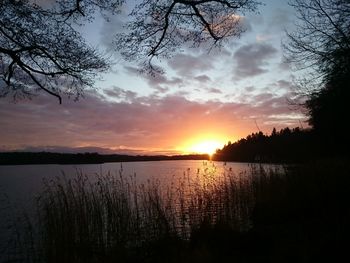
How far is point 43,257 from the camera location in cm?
959

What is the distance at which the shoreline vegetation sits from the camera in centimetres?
650

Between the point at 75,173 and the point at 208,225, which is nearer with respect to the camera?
the point at 208,225

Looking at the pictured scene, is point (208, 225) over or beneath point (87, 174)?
beneath

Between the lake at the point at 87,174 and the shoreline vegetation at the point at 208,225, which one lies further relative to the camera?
the lake at the point at 87,174

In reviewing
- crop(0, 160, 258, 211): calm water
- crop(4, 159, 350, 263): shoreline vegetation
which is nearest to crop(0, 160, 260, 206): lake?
crop(0, 160, 258, 211): calm water

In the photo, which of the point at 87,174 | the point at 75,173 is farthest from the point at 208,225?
the point at 75,173

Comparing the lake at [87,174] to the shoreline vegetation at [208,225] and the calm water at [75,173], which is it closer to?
the calm water at [75,173]

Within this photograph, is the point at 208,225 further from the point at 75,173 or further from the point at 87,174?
the point at 75,173

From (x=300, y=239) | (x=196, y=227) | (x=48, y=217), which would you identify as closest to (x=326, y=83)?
(x=196, y=227)

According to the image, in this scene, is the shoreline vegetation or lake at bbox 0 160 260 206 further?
lake at bbox 0 160 260 206

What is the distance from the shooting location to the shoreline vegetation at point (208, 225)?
6.50 m

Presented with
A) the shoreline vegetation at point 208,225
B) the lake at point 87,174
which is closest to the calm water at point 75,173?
→ the lake at point 87,174

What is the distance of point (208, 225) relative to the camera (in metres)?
10.1

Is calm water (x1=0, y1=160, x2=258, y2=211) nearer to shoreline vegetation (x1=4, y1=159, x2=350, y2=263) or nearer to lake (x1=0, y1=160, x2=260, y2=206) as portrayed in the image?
lake (x1=0, y1=160, x2=260, y2=206)
